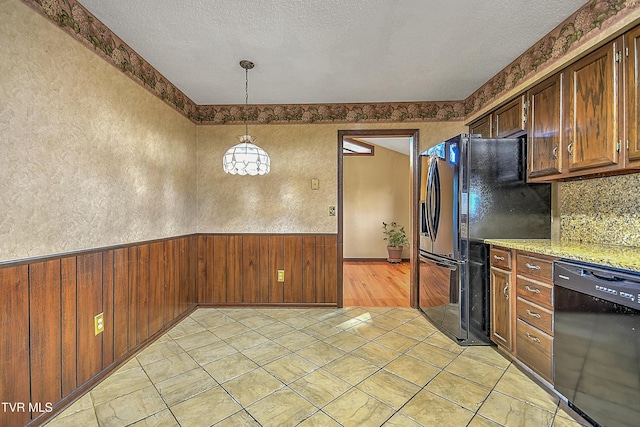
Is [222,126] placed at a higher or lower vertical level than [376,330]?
higher

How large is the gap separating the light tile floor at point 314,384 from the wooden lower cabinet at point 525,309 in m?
0.16

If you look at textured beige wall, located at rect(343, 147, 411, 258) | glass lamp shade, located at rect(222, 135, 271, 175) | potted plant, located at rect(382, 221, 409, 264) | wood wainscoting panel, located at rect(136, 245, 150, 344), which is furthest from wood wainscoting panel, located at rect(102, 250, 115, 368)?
potted plant, located at rect(382, 221, 409, 264)

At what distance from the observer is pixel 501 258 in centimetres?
215

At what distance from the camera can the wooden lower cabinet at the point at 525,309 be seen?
1.74 m

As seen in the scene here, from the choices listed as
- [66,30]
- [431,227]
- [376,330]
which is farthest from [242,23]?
[376,330]

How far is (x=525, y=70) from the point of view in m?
2.22

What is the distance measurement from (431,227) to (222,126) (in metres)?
2.69

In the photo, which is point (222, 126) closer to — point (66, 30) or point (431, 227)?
point (66, 30)

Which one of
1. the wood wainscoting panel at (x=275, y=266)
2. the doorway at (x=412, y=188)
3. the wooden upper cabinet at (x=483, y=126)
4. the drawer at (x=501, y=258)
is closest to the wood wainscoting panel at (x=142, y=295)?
the wood wainscoting panel at (x=275, y=266)

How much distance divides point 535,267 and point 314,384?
1656 mm

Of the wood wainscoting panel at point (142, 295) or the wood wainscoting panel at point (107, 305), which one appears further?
the wood wainscoting panel at point (142, 295)

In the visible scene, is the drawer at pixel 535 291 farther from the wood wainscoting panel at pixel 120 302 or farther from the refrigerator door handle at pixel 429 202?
the wood wainscoting panel at pixel 120 302

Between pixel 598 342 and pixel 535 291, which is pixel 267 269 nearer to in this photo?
pixel 535 291

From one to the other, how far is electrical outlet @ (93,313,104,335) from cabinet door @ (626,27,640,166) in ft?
11.1
